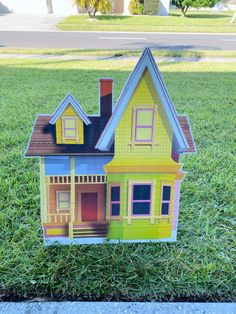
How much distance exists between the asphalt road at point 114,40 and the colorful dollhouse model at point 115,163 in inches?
357

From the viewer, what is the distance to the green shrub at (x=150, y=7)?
21062 mm

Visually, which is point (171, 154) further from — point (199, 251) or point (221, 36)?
point (221, 36)

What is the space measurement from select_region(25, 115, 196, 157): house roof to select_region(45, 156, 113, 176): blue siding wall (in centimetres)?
3

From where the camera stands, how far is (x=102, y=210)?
1643 mm

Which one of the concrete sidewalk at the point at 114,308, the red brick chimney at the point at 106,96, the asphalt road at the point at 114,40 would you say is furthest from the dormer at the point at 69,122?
the asphalt road at the point at 114,40

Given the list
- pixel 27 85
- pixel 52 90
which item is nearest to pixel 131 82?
pixel 52 90

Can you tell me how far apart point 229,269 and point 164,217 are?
0.38m

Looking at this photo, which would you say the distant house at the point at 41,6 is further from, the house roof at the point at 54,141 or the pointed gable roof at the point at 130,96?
the pointed gable roof at the point at 130,96

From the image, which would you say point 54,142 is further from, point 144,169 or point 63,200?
point 144,169

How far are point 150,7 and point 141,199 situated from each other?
71.8 ft

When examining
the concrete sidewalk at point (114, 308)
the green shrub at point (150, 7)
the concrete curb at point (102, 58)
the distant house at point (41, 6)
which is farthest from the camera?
the distant house at point (41, 6)

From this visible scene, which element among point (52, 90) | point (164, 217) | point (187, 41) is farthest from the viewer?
point (187, 41)

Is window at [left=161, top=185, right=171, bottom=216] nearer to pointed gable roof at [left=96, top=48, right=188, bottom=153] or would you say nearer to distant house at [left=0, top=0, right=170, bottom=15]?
pointed gable roof at [left=96, top=48, right=188, bottom=153]

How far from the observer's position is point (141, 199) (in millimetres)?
1653
